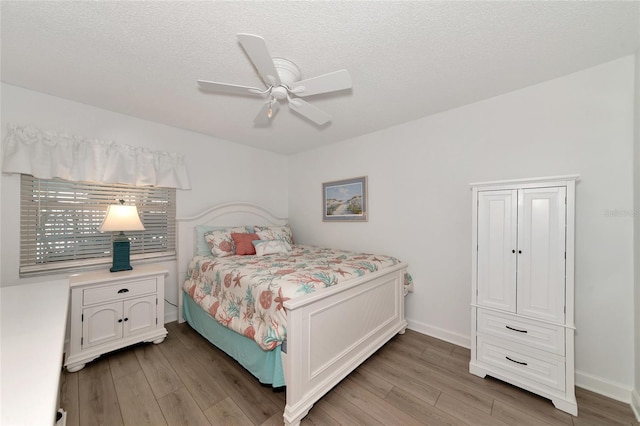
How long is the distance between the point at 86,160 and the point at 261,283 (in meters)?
2.17

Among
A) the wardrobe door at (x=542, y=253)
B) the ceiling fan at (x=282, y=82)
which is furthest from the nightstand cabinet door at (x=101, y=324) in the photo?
the wardrobe door at (x=542, y=253)

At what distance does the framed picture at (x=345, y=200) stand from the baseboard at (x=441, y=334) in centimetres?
134

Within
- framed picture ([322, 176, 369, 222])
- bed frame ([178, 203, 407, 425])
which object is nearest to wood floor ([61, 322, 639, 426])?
bed frame ([178, 203, 407, 425])

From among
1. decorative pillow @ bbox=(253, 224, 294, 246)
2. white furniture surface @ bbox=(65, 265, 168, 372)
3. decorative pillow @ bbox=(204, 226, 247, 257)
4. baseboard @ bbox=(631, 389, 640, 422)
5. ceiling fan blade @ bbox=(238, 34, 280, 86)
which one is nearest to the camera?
ceiling fan blade @ bbox=(238, 34, 280, 86)

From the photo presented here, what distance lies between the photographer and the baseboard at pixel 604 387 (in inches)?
67.4

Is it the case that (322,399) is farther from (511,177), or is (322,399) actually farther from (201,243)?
(511,177)

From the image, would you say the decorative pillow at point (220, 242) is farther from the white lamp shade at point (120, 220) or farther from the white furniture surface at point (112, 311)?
the white lamp shade at point (120, 220)

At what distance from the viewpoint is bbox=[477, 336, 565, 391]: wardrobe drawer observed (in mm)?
1686

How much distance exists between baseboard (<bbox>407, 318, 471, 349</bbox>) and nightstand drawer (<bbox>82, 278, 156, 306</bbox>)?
276cm

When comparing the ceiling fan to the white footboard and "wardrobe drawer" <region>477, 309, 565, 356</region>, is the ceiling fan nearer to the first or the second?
the white footboard

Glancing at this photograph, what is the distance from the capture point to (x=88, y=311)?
208cm

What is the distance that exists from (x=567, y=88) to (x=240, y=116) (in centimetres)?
290

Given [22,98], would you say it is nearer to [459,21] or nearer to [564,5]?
[459,21]

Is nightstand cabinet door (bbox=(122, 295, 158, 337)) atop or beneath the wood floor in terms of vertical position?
atop
